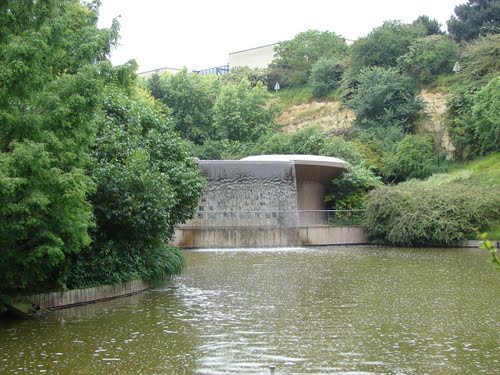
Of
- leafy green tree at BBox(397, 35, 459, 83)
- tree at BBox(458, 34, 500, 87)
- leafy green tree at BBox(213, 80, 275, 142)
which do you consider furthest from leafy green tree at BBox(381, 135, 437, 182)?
leafy green tree at BBox(213, 80, 275, 142)

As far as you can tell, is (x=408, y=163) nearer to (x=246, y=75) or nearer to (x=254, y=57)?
(x=246, y=75)

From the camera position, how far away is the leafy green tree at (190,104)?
5006 centimetres

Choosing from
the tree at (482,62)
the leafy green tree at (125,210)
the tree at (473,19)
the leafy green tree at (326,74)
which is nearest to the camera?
the leafy green tree at (125,210)

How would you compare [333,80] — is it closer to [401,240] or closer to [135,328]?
[401,240]

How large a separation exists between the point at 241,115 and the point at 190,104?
5.23 metres

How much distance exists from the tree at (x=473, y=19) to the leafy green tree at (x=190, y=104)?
1898 cm

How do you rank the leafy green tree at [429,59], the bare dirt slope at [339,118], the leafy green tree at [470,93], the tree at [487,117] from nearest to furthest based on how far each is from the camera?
the tree at [487,117]
the leafy green tree at [470,93]
the bare dirt slope at [339,118]
the leafy green tree at [429,59]

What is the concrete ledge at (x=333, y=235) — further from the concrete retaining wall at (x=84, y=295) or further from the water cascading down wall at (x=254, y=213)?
the concrete retaining wall at (x=84, y=295)

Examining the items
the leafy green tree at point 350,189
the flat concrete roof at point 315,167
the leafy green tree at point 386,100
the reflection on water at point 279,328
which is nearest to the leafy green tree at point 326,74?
the leafy green tree at point 386,100

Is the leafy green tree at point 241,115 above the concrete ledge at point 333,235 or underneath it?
above

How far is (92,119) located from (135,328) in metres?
3.42

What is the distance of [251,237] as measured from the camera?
2600cm

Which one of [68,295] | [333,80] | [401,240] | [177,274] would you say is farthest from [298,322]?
[333,80]

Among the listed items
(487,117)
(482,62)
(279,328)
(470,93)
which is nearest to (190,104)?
(470,93)
